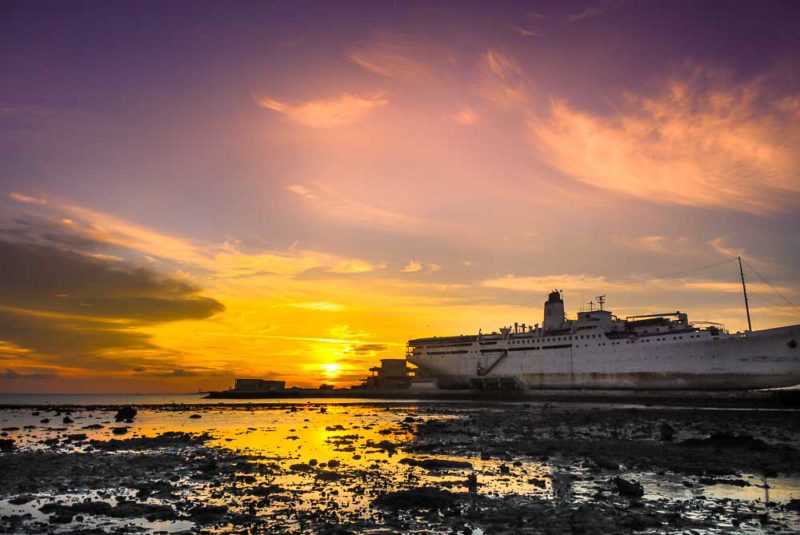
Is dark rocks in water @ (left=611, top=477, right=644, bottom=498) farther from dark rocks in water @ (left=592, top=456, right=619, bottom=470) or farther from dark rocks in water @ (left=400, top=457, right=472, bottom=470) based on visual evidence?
dark rocks in water @ (left=400, top=457, right=472, bottom=470)

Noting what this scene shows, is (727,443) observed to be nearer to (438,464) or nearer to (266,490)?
(438,464)

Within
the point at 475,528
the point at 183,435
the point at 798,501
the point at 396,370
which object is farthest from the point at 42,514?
the point at 396,370

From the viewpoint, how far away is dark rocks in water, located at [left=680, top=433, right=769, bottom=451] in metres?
21.7

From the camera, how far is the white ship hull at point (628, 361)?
71375 mm

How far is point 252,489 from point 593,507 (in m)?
8.76

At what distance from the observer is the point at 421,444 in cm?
2441

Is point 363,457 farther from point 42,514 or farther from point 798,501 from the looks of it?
point 798,501

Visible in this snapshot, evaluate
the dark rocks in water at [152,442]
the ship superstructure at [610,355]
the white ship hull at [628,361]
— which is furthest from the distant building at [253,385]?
the dark rocks in water at [152,442]

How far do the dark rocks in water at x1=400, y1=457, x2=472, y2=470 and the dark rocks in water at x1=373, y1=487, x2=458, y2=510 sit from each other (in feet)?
16.0

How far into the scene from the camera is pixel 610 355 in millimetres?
85312

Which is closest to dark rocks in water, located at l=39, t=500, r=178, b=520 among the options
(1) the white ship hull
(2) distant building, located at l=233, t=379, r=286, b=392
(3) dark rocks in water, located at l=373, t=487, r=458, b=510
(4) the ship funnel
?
(3) dark rocks in water, located at l=373, t=487, r=458, b=510

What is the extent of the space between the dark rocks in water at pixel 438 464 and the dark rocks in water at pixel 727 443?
11.1 m

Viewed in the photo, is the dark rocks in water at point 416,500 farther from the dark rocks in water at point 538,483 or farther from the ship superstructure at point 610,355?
the ship superstructure at point 610,355

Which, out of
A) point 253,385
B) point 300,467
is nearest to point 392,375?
point 253,385
